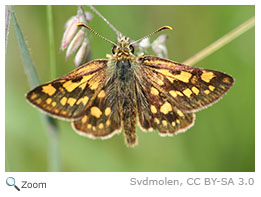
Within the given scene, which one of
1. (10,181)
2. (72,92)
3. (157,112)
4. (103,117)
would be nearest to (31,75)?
(72,92)

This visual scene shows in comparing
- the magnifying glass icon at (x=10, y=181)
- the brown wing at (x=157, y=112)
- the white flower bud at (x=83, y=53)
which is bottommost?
the magnifying glass icon at (x=10, y=181)

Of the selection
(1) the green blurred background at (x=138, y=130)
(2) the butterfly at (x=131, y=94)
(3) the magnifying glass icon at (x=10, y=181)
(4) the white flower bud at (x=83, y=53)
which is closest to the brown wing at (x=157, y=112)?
(2) the butterfly at (x=131, y=94)

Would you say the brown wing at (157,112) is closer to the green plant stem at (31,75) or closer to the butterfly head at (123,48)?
the butterfly head at (123,48)

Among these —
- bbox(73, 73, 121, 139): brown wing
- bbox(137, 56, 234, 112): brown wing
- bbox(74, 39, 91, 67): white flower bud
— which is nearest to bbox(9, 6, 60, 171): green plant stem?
bbox(73, 73, 121, 139): brown wing

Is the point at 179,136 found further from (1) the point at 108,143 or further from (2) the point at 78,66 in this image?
(2) the point at 78,66

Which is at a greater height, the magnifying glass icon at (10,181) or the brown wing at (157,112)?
the brown wing at (157,112)

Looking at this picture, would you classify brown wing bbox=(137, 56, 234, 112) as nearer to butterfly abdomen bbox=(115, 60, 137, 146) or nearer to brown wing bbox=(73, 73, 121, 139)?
butterfly abdomen bbox=(115, 60, 137, 146)

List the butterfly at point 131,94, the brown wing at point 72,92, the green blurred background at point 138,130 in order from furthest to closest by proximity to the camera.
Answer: the green blurred background at point 138,130
the butterfly at point 131,94
the brown wing at point 72,92

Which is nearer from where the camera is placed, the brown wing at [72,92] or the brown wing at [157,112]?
the brown wing at [72,92]
